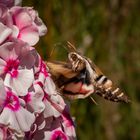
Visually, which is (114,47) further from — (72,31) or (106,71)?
(72,31)

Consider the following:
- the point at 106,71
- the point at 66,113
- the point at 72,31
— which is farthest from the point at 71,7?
the point at 66,113

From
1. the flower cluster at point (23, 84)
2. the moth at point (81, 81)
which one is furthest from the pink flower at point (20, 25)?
the moth at point (81, 81)

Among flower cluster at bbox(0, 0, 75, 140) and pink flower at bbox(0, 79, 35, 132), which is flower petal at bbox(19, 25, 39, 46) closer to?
flower cluster at bbox(0, 0, 75, 140)

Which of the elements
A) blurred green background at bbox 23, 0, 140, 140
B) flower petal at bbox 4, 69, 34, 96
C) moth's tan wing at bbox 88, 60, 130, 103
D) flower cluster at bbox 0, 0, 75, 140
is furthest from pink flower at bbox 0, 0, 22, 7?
blurred green background at bbox 23, 0, 140, 140

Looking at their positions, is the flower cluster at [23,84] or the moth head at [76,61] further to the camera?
the moth head at [76,61]

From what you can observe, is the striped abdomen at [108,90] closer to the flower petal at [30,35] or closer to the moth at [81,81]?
the moth at [81,81]

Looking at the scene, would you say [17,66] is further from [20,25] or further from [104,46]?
[104,46]
